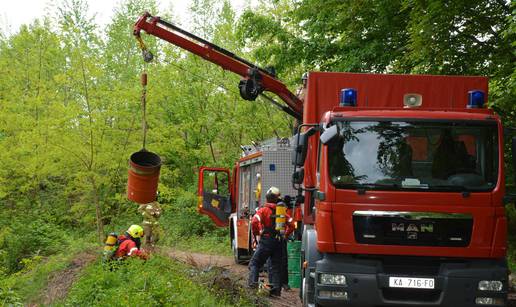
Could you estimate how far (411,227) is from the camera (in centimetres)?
A: 729

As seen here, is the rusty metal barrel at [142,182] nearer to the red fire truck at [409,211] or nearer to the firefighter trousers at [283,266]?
the firefighter trousers at [283,266]

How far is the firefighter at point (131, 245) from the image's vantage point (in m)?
11.5

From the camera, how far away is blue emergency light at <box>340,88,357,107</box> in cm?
823

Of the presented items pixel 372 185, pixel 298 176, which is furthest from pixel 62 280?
pixel 372 185

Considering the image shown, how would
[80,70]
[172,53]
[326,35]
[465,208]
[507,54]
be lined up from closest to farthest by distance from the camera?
[465,208] < [507,54] < [326,35] < [80,70] < [172,53]

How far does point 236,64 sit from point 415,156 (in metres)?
Answer: 6.26

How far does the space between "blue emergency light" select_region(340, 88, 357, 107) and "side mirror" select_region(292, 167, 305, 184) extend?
1.03 m

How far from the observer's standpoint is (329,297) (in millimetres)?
7258

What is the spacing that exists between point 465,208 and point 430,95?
2.26m

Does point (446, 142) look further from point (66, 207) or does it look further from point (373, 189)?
point (66, 207)

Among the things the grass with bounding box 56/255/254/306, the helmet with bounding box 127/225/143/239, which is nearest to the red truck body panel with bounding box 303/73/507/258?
the grass with bounding box 56/255/254/306

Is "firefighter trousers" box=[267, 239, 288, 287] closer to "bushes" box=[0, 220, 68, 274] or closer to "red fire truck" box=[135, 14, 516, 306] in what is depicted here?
"red fire truck" box=[135, 14, 516, 306]

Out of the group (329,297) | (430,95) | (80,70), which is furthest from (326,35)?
(329,297)

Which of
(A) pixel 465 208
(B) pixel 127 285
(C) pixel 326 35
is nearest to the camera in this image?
(A) pixel 465 208
